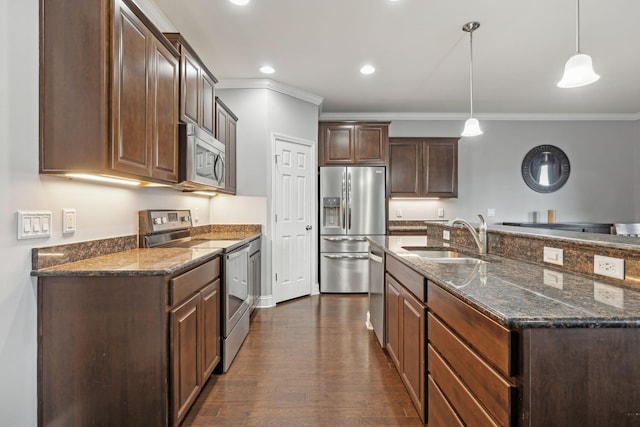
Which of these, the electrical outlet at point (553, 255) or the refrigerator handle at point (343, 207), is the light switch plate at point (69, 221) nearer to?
the electrical outlet at point (553, 255)

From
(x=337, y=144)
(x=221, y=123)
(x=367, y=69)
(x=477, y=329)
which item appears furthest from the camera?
(x=337, y=144)

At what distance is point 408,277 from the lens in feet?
5.97

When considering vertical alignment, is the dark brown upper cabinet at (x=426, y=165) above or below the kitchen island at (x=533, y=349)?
above

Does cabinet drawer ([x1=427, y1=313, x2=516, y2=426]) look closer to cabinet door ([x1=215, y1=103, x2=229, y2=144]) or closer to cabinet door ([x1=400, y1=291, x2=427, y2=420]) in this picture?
cabinet door ([x1=400, y1=291, x2=427, y2=420])

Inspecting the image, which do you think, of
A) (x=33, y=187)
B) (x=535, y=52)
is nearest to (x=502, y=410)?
(x=33, y=187)

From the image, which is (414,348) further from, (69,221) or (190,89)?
(190,89)

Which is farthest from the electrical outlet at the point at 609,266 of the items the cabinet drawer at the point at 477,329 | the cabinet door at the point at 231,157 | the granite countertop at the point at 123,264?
the cabinet door at the point at 231,157

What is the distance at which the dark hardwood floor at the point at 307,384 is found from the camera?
179 cm

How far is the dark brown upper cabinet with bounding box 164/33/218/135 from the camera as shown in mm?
2195

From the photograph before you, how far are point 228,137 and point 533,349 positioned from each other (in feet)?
10.5

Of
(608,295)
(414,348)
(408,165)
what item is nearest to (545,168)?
(408,165)

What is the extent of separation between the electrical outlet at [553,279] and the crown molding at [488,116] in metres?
4.17

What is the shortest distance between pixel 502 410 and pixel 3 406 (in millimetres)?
1852

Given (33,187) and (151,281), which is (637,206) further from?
(33,187)
